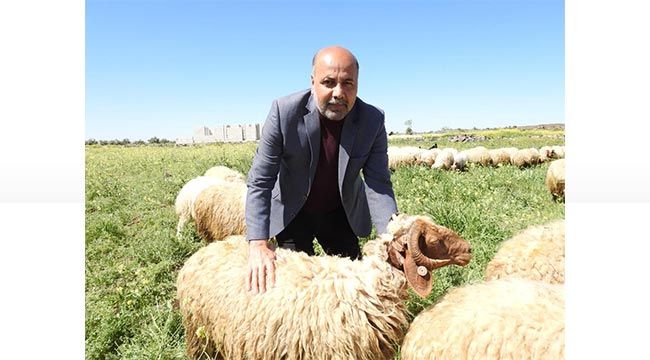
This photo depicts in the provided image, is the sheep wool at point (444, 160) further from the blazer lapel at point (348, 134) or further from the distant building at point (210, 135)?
A: the distant building at point (210, 135)

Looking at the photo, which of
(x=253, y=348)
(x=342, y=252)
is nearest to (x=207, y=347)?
(x=253, y=348)

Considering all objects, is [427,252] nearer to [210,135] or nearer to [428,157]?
[428,157]

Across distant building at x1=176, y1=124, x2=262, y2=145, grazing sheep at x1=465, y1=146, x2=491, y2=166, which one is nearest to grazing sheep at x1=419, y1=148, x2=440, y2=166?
grazing sheep at x1=465, y1=146, x2=491, y2=166

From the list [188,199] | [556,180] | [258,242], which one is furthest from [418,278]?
[556,180]

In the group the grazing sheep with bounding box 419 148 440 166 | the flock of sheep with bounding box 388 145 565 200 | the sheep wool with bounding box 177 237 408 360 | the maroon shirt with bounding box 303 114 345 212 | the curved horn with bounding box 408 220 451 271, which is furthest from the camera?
the grazing sheep with bounding box 419 148 440 166

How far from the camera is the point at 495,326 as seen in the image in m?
1.75

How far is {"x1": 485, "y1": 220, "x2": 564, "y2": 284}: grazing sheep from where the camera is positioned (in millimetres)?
2824

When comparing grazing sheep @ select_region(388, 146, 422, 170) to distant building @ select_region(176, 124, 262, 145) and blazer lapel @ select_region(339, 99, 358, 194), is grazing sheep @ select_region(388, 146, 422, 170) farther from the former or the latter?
distant building @ select_region(176, 124, 262, 145)

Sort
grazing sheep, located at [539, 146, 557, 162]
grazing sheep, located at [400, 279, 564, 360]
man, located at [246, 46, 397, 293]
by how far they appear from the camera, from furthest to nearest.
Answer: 1. grazing sheep, located at [539, 146, 557, 162]
2. man, located at [246, 46, 397, 293]
3. grazing sheep, located at [400, 279, 564, 360]

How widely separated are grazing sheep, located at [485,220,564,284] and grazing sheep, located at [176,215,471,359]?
3.24 feet

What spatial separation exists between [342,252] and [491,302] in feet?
5.83

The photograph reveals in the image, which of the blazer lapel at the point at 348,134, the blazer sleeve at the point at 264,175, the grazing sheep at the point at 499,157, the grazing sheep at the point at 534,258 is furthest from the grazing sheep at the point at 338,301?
the grazing sheep at the point at 499,157

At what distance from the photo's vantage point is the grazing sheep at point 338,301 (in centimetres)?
216

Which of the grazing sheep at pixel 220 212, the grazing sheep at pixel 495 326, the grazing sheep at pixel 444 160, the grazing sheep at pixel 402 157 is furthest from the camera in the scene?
the grazing sheep at pixel 402 157
